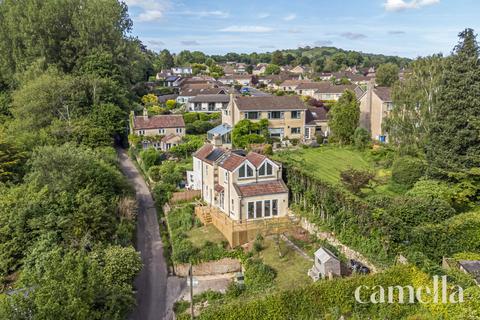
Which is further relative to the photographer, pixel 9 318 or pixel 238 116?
pixel 238 116

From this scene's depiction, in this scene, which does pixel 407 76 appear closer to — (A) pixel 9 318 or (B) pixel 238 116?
(B) pixel 238 116

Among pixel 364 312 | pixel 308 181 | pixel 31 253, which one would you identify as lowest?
pixel 364 312

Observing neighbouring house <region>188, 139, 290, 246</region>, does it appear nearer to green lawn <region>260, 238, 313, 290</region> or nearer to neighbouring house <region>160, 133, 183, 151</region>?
green lawn <region>260, 238, 313, 290</region>

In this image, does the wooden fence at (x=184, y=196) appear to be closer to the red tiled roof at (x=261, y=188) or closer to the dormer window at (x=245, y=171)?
the dormer window at (x=245, y=171)

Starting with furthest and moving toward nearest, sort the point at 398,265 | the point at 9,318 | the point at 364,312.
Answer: the point at 398,265 → the point at 364,312 → the point at 9,318

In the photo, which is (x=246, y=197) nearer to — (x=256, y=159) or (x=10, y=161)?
(x=256, y=159)

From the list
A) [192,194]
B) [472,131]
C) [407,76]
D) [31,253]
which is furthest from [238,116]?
[31,253]

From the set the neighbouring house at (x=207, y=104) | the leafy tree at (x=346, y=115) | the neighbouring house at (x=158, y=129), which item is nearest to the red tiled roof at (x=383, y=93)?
the leafy tree at (x=346, y=115)

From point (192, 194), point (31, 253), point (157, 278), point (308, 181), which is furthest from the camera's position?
point (192, 194)
